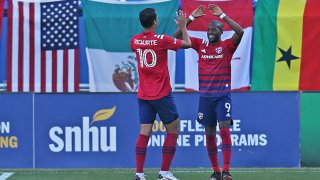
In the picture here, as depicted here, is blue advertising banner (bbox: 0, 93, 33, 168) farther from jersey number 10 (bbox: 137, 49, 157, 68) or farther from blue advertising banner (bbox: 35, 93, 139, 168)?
jersey number 10 (bbox: 137, 49, 157, 68)

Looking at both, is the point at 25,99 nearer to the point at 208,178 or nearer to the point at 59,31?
the point at 59,31

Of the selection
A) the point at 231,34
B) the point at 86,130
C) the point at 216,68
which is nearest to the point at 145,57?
the point at 216,68

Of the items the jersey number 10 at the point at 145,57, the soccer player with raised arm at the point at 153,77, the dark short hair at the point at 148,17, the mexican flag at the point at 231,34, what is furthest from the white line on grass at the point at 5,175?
the mexican flag at the point at 231,34

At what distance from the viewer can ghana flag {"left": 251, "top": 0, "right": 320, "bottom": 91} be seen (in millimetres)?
10664

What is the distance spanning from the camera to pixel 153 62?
7633 millimetres

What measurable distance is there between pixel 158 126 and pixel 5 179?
7.67ft

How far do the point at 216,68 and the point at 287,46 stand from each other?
309cm

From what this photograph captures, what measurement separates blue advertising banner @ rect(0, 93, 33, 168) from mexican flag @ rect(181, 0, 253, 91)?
2537 millimetres

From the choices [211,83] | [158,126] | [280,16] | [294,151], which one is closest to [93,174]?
[158,126]

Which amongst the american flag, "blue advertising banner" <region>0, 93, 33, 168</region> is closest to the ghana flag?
the american flag

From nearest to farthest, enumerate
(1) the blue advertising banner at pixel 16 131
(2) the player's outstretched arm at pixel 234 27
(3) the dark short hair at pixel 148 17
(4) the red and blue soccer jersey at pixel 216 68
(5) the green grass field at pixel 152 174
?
(3) the dark short hair at pixel 148 17, (2) the player's outstretched arm at pixel 234 27, (4) the red and blue soccer jersey at pixel 216 68, (5) the green grass field at pixel 152 174, (1) the blue advertising banner at pixel 16 131

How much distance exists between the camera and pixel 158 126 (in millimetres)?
9750

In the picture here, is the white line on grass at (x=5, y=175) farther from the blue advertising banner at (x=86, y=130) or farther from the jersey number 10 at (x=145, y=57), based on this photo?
the jersey number 10 at (x=145, y=57)

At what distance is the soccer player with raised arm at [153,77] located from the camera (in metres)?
7.59
